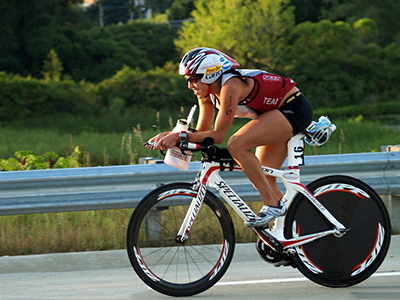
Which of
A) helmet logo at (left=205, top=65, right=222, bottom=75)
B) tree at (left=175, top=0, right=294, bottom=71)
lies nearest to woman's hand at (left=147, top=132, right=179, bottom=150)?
helmet logo at (left=205, top=65, right=222, bottom=75)

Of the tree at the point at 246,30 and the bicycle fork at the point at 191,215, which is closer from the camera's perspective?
the bicycle fork at the point at 191,215

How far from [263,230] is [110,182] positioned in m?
1.82

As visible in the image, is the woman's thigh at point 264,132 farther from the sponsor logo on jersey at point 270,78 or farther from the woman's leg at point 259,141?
the sponsor logo on jersey at point 270,78

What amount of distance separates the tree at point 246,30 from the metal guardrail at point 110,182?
1373 inches

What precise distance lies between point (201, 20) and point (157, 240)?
1554 inches

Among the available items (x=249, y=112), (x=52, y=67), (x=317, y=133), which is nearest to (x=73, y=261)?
(x=249, y=112)

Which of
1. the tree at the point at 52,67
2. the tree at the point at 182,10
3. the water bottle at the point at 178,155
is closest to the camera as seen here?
the water bottle at the point at 178,155

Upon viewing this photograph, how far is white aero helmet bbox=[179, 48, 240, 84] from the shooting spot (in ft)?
14.2

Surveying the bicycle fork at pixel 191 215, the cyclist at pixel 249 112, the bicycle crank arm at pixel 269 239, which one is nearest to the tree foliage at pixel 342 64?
the cyclist at pixel 249 112

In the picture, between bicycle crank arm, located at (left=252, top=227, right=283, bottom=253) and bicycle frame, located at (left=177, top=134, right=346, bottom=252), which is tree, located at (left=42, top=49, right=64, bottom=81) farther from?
→ bicycle crank arm, located at (left=252, top=227, right=283, bottom=253)

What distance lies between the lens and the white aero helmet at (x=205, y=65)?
4320mm

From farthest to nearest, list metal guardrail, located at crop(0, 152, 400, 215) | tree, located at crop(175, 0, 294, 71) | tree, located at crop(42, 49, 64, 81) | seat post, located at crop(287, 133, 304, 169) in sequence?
tree, located at crop(42, 49, 64, 81), tree, located at crop(175, 0, 294, 71), metal guardrail, located at crop(0, 152, 400, 215), seat post, located at crop(287, 133, 304, 169)

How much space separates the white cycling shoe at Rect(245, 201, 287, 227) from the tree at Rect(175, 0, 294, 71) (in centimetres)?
3654

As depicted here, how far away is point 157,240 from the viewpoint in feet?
15.3
